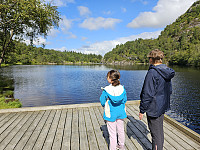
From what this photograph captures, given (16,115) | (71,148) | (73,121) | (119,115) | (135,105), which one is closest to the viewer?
(119,115)

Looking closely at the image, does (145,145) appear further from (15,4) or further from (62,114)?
(15,4)

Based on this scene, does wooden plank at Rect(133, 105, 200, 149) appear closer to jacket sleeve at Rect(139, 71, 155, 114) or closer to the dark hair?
jacket sleeve at Rect(139, 71, 155, 114)

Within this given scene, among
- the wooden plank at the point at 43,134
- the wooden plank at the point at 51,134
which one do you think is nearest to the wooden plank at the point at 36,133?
the wooden plank at the point at 43,134

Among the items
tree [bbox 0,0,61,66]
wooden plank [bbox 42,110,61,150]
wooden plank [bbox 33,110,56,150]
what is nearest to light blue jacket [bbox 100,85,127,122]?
→ wooden plank [bbox 42,110,61,150]

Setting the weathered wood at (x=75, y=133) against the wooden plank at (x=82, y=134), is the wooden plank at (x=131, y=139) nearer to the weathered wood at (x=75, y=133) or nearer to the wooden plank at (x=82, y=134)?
the wooden plank at (x=82, y=134)

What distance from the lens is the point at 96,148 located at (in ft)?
10.9

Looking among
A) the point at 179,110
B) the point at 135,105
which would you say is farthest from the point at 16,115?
the point at 179,110

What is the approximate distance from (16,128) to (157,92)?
478 cm

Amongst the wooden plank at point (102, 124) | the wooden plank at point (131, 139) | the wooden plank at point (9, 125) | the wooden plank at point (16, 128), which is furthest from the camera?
the wooden plank at point (9, 125)

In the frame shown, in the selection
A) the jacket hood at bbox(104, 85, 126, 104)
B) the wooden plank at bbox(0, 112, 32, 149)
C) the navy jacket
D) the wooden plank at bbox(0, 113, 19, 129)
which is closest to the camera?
the navy jacket

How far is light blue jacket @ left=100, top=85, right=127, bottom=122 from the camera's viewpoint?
2.80 m

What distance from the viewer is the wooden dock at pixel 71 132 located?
3426 mm

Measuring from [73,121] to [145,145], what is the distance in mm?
2728

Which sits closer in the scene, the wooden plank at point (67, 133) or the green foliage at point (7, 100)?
the wooden plank at point (67, 133)
